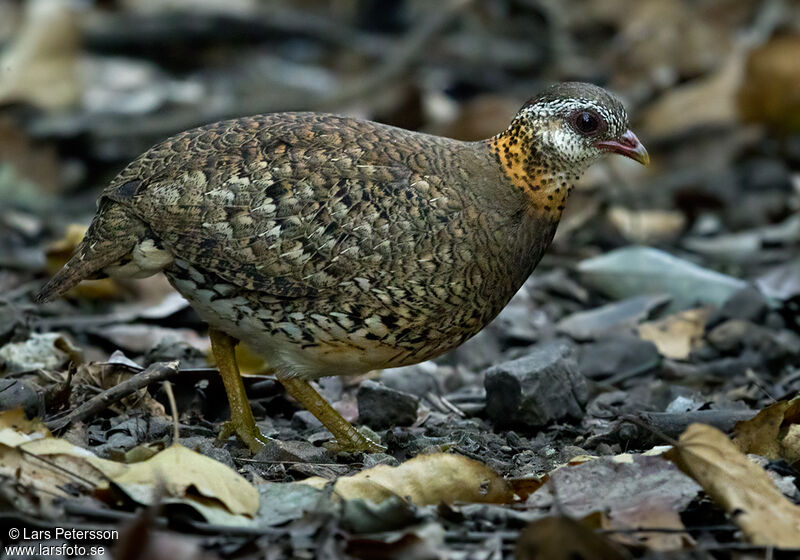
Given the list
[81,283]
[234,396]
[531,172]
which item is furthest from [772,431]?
[81,283]

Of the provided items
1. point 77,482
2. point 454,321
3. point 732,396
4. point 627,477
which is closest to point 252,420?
point 454,321

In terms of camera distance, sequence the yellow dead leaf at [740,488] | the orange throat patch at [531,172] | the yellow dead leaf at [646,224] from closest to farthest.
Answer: the yellow dead leaf at [740,488] → the orange throat patch at [531,172] → the yellow dead leaf at [646,224]

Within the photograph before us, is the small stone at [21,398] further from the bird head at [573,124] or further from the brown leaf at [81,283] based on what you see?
the bird head at [573,124]

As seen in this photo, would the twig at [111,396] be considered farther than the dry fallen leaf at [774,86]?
No

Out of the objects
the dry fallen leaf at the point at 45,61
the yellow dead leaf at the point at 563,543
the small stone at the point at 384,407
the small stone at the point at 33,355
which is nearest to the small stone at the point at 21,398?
the small stone at the point at 33,355

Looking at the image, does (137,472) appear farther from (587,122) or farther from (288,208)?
(587,122)

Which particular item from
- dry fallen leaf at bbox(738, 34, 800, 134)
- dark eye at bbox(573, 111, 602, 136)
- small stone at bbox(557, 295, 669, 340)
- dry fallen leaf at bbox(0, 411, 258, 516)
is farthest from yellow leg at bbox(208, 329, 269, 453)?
dry fallen leaf at bbox(738, 34, 800, 134)
